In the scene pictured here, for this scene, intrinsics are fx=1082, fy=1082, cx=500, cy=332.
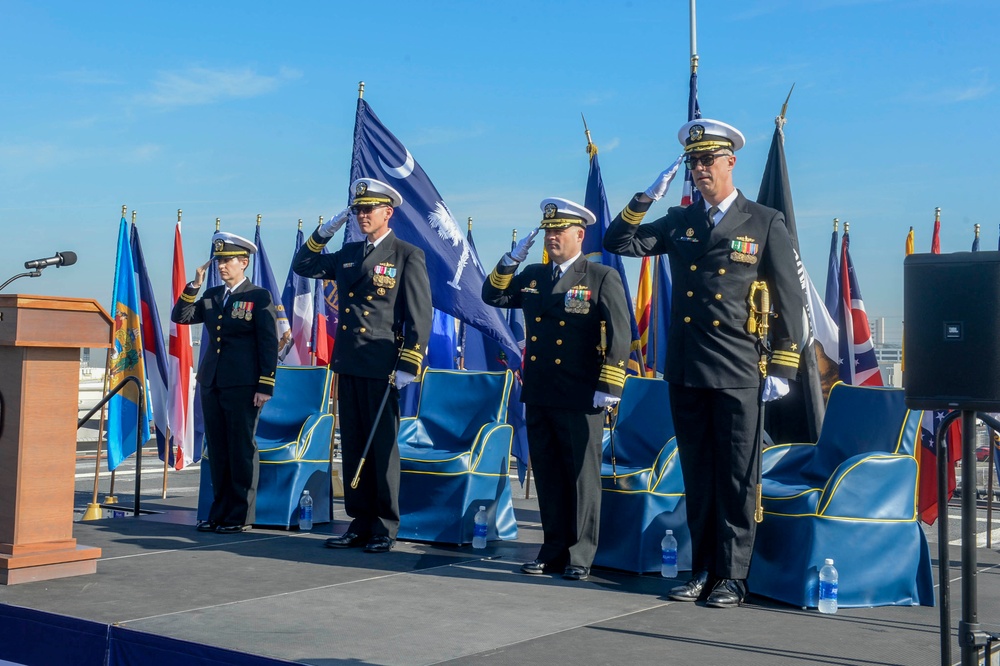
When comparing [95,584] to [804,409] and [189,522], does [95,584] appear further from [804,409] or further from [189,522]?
[804,409]

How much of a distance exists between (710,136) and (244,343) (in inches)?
139

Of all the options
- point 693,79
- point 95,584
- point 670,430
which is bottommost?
point 95,584

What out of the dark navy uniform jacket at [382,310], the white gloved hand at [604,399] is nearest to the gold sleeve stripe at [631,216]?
the white gloved hand at [604,399]

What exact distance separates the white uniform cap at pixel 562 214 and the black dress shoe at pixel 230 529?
2.97 metres

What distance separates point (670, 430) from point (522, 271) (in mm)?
1289

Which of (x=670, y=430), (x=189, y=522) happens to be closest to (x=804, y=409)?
(x=670, y=430)

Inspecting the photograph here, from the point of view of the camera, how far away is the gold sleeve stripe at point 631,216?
16.8 feet

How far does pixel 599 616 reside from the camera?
4520 mm

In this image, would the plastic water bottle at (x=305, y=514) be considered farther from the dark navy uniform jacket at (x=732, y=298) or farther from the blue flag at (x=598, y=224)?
the dark navy uniform jacket at (x=732, y=298)

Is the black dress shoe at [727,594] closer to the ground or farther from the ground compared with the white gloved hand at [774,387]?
closer to the ground

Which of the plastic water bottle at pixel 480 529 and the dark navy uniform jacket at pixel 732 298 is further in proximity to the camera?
the plastic water bottle at pixel 480 529

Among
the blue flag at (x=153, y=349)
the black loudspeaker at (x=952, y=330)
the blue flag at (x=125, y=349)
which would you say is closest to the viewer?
the black loudspeaker at (x=952, y=330)

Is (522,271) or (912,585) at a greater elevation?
(522,271)

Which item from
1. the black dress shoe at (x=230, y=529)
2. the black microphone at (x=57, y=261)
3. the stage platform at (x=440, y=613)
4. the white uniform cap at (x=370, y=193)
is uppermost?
the white uniform cap at (x=370, y=193)
